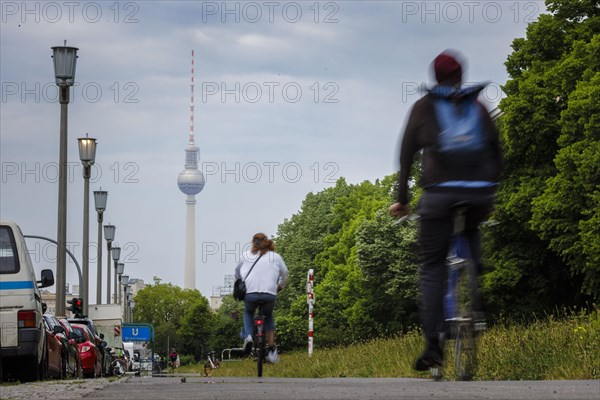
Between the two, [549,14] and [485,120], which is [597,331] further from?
[549,14]

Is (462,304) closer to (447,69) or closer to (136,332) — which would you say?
(447,69)

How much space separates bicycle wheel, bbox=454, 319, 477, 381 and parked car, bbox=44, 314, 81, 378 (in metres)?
14.6

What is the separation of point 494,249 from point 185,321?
143475 mm

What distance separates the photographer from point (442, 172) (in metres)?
8.67

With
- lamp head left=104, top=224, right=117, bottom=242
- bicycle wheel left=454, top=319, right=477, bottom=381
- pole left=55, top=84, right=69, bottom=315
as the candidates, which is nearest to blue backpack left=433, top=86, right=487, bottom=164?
bicycle wheel left=454, top=319, right=477, bottom=381

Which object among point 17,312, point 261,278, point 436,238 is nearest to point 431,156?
point 436,238

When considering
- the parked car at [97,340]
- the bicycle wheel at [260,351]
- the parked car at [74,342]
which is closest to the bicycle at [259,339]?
the bicycle wheel at [260,351]

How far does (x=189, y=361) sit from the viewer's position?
19688 centimetres

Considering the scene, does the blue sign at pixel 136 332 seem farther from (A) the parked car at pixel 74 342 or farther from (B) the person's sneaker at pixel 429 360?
(B) the person's sneaker at pixel 429 360

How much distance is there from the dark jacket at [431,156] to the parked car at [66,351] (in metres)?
14.7

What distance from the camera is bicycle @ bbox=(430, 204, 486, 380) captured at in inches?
339

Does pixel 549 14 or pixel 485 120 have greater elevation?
pixel 549 14

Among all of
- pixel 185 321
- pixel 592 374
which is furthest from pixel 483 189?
pixel 185 321

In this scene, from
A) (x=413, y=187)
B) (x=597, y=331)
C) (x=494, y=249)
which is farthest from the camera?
(x=413, y=187)
